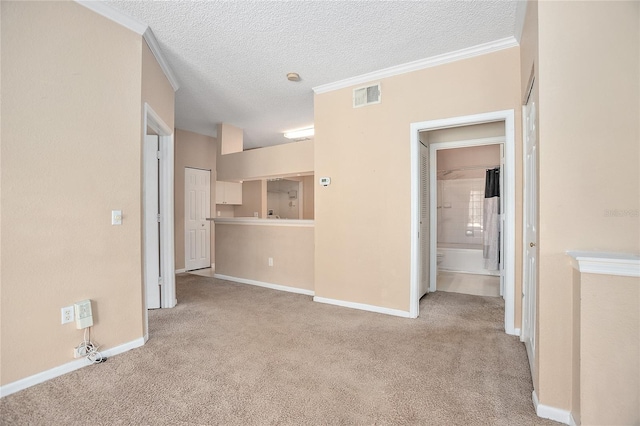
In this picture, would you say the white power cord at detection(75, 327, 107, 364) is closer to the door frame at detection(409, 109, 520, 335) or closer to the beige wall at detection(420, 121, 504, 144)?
the door frame at detection(409, 109, 520, 335)

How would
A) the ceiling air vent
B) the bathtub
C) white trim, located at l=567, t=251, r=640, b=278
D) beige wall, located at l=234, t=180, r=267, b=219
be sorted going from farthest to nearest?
beige wall, located at l=234, t=180, r=267, b=219 < the bathtub < the ceiling air vent < white trim, located at l=567, t=251, r=640, b=278

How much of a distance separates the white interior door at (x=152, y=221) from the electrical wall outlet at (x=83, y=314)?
4.20 feet

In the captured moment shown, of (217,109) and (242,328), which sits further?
(217,109)

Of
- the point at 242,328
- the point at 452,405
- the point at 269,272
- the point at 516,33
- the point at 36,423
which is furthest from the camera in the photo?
the point at 269,272

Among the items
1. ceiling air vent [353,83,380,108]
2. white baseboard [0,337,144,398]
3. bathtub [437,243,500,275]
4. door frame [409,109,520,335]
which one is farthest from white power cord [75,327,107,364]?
bathtub [437,243,500,275]

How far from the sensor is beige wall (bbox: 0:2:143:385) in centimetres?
183

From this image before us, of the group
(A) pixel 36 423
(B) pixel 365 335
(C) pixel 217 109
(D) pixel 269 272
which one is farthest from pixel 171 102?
(B) pixel 365 335

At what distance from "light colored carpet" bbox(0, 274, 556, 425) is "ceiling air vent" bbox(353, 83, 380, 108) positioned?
234 cm

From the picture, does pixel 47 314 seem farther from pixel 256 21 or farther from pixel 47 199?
pixel 256 21

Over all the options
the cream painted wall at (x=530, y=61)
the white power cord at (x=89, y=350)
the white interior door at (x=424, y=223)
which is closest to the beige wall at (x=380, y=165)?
the cream painted wall at (x=530, y=61)

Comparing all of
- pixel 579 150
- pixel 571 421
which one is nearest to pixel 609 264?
pixel 579 150

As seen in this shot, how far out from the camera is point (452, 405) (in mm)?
1712

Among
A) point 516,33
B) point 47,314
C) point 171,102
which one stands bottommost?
point 47,314

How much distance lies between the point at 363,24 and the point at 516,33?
1.30m
